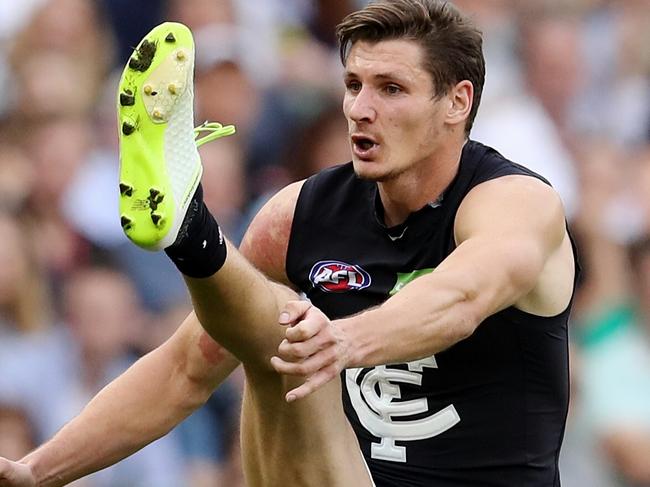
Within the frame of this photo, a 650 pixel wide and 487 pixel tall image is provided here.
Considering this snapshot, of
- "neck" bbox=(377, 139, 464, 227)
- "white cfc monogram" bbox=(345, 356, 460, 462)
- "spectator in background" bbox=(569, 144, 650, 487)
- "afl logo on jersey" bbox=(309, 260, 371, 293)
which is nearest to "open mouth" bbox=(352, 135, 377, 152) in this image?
"neck" bbox=(377, 139, 464, 227)

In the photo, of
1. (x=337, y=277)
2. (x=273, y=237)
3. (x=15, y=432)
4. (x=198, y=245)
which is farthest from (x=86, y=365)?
(x=198, y=245)

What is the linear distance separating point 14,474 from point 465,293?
1299 millimetres

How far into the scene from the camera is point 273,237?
423cm

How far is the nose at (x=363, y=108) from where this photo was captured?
3852 millimetres

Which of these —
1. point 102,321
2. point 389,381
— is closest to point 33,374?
point 102,321

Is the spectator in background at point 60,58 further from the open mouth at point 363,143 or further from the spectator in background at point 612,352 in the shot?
the open mouth at point 363,143

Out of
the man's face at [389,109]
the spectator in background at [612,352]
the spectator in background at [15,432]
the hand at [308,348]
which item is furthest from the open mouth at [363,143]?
the spectator in background at [612,352]

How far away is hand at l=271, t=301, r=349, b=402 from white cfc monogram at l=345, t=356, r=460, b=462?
3.28 ft

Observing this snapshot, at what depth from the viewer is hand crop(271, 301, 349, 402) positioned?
2.87 m

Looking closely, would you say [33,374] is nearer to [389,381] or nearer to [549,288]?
[389,381]

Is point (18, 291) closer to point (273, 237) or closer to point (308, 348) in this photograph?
point (273, 237)

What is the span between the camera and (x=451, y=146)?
13.2 feet

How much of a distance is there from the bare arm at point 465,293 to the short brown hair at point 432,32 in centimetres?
40

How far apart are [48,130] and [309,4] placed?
1.50m
